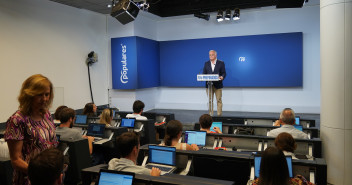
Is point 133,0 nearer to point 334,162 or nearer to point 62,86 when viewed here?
point 62,86

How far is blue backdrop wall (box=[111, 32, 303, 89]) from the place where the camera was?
336 inches

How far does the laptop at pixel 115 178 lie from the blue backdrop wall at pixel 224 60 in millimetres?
6966

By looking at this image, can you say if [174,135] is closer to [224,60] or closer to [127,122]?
[127,122]

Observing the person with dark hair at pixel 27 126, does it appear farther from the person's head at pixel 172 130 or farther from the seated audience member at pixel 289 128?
the seated audience member at pixel 289 128

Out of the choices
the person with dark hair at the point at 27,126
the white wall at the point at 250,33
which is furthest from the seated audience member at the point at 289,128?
the white wall at the point at 250,33

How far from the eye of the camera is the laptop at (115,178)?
188 cm

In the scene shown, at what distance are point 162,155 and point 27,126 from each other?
1251 millimetres

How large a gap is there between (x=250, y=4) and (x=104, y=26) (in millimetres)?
4489

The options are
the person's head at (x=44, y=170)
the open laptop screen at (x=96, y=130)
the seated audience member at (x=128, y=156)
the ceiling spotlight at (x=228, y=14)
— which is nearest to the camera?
the person's head at (x=44, y=170)

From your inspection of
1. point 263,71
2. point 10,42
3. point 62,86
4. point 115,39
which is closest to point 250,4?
point 263,71

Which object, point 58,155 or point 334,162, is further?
point 334,162

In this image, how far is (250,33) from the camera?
902cm

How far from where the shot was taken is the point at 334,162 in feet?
12.6

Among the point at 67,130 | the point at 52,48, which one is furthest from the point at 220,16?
the point at 67,130
